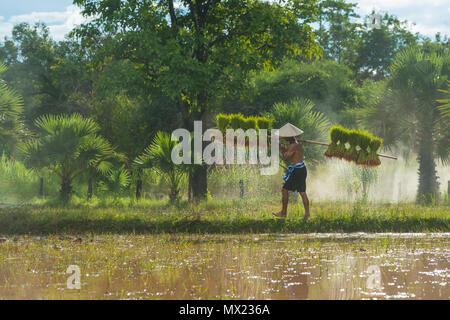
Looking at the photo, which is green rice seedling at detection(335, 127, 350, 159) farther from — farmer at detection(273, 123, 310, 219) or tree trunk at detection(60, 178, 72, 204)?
tree trunk at detection(60, 178, 72, 204)

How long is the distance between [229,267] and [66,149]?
9.14 meters

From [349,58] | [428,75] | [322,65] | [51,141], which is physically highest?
[349,58]

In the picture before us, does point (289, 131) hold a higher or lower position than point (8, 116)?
lower

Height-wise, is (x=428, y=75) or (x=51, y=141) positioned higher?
(x=428, y=75)

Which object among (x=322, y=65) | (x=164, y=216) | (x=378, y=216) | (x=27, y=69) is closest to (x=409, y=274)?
(x=378, y=216)

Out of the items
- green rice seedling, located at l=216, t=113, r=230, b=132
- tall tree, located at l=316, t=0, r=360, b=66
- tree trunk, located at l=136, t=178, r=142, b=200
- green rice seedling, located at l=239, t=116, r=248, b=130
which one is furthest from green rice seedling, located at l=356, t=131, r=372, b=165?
tall tree, located at l=316, t=0, r=360, b=66

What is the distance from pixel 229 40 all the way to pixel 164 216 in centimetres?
660

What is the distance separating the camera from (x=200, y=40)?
48.8 ft

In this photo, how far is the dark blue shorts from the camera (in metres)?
11.5

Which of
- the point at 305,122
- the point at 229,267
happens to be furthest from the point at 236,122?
the point at 229,267

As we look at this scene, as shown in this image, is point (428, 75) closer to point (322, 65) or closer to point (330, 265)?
point (322, 65)

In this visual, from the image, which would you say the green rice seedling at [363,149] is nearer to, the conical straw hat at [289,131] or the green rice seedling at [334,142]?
the green rice seedling at [334,142]

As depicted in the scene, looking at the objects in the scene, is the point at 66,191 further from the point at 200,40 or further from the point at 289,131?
the point at 289,131

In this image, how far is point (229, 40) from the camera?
635 inches
